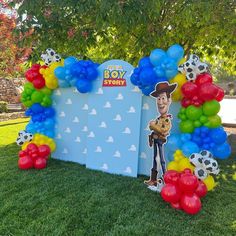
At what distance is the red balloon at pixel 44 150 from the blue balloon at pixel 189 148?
239 cm

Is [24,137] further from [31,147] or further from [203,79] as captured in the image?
[203,79]

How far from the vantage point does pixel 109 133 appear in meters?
5.20

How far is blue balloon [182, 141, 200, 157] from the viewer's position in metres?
4.18

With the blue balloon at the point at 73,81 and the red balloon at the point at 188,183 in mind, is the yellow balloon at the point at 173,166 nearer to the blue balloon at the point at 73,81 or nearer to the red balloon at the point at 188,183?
the red balloon at the point at 188,183

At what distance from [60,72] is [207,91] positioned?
97.1 inches

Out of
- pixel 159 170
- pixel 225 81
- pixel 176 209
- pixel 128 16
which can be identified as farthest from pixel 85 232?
pixel 225 81

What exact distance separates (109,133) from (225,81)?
4030 cm

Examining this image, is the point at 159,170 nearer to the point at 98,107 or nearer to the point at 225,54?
the point at 98,107

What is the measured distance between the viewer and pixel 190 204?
369cm

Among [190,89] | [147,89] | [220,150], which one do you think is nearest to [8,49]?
[147,89]

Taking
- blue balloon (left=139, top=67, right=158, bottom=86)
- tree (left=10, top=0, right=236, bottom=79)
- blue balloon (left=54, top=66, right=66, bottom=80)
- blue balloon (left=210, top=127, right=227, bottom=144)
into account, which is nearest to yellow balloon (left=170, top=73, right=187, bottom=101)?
blue balloon (left=139, top=67, right=158, bottom=86)

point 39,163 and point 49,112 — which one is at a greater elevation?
point 49,112

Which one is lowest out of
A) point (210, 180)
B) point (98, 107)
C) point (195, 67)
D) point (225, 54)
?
point (210, 180)

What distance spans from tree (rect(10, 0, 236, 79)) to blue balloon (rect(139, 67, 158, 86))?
1091mm
